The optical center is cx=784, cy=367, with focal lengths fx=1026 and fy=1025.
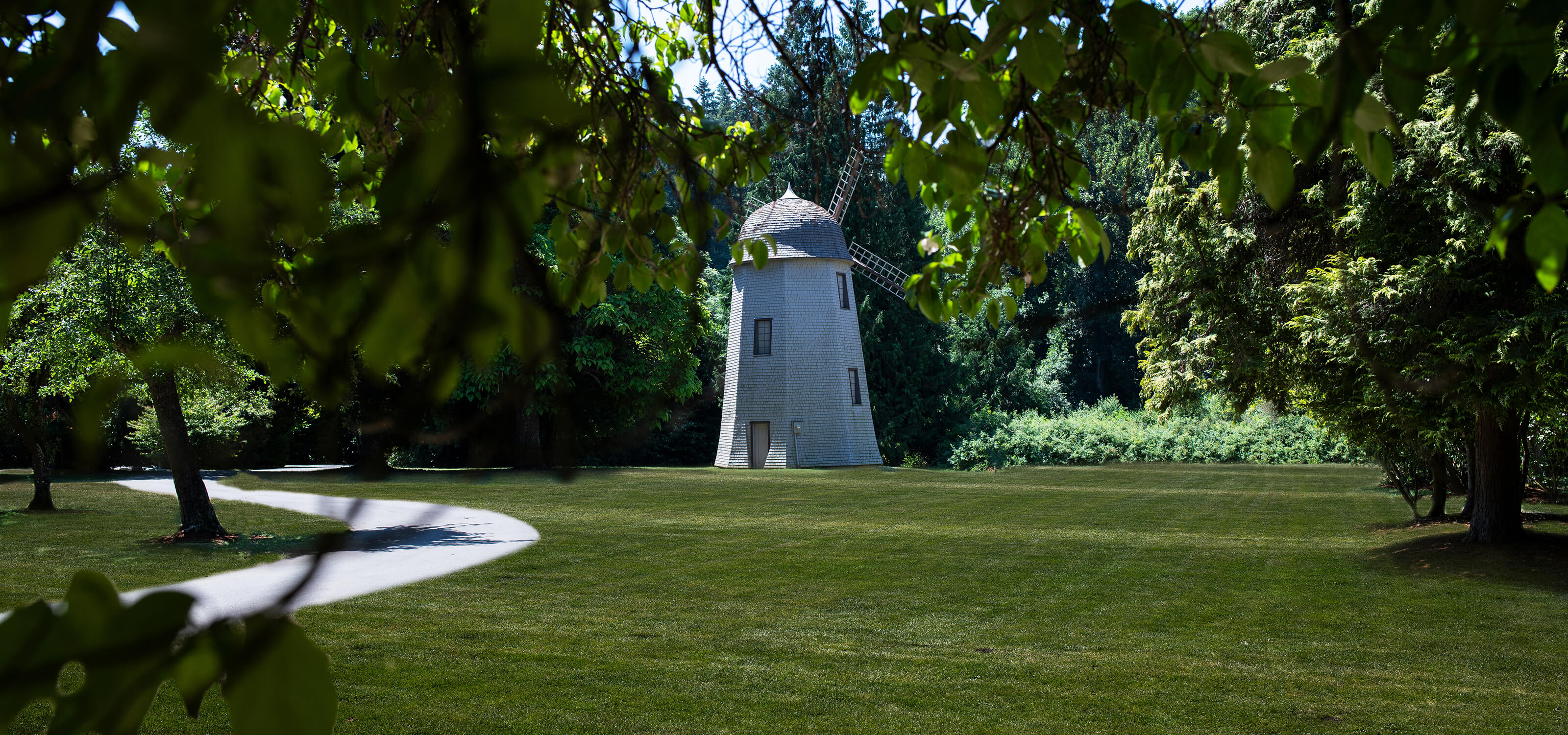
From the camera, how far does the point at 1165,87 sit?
6.41 ft

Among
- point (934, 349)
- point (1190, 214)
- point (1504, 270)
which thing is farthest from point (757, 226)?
point (1504, 270)

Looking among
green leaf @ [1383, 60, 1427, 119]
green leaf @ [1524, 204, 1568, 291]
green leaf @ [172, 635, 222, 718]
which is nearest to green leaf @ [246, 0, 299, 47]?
green leaf @ [172, 635, 222, 718]

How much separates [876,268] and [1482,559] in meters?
24.9

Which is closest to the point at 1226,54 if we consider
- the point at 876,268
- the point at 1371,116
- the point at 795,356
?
the point at 1371,116

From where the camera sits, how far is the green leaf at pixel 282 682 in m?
0.61

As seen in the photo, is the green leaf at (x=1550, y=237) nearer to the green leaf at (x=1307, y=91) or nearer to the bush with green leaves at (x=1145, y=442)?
the green leaf at (x=1307, y=91)

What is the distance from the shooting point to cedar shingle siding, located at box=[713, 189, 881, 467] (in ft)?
99.6

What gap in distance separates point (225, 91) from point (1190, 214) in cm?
1236

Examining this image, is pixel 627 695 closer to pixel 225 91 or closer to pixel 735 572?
pixel 735 572

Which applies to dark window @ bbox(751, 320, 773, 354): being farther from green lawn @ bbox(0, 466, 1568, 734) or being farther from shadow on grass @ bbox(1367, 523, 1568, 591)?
shadow on grass @ bbox(1367, 523, 1568, 591)

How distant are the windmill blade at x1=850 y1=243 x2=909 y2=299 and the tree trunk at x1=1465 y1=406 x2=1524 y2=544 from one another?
22.9 m

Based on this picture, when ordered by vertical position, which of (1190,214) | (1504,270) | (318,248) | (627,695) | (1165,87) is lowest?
(627,695)

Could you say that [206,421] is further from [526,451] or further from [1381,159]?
[1381,159]

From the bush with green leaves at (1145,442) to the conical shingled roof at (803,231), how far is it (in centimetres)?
830
